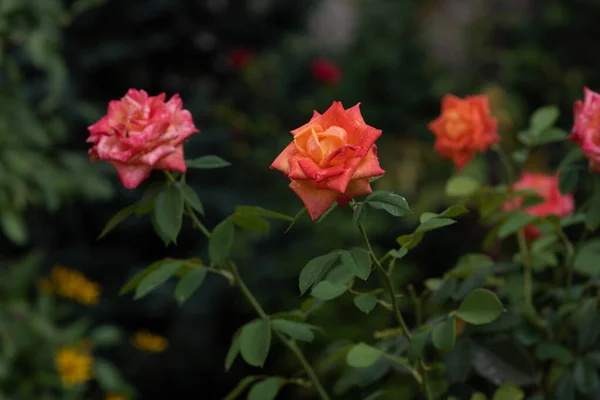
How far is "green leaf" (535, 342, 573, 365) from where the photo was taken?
80 centimetres

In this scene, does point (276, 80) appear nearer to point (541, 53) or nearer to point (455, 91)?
point (455, 91)

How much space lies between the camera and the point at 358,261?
2.06 feet

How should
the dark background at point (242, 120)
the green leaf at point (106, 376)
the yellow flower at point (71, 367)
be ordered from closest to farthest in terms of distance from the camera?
the yellow flower at point (71, 367), the green leaf at point (106, 376), the dark background at point (242, 120)

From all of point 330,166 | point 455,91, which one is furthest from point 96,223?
point 330,166

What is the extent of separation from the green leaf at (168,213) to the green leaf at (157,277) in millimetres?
58

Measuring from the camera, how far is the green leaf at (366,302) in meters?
0.68

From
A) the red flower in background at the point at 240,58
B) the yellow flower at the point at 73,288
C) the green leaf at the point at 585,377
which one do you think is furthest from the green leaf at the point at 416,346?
the red flower in background at the point at 240,58

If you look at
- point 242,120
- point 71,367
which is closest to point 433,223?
point 71,367

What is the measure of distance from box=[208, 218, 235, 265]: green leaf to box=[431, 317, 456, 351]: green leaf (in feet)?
0.65

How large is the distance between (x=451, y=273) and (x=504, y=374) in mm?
113

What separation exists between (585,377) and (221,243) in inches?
15.4

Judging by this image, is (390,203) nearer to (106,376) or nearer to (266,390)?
(266,390)

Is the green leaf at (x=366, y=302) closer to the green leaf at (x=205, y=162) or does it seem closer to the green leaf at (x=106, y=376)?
the green leaf at (x=205, y=162)

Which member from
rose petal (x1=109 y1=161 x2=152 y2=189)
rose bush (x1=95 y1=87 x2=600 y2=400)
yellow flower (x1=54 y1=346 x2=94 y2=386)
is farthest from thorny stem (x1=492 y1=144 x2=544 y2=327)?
yellow flower (x1=54 y1=346 x2=94 y2=386)
